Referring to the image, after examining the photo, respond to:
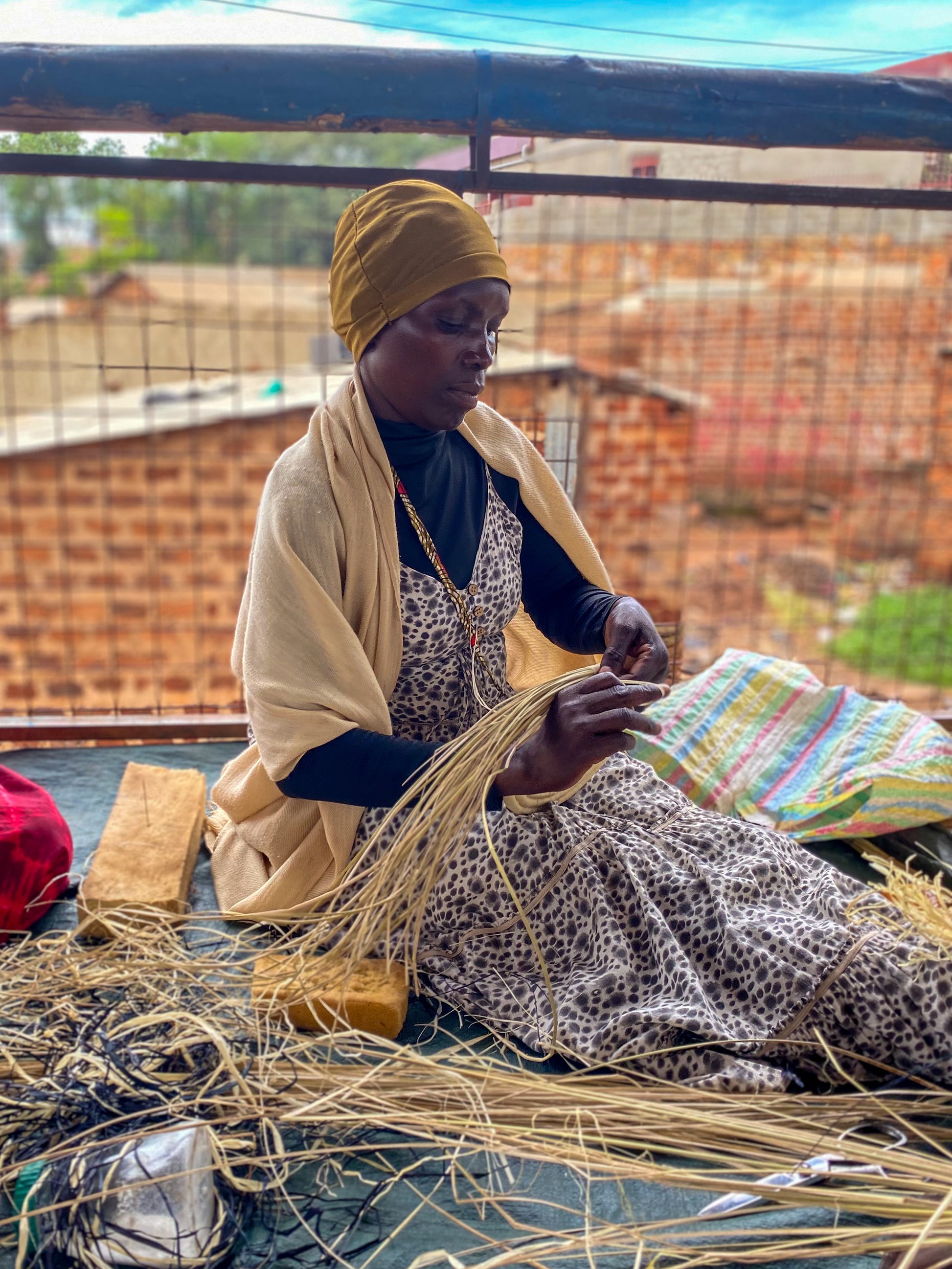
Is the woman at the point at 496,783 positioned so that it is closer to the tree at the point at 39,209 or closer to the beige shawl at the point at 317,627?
the beige shawl at the point at 317,627

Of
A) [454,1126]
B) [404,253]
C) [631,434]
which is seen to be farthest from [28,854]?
[631,434]

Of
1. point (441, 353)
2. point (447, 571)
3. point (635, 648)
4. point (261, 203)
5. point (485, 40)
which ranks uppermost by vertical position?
point (485, 40)

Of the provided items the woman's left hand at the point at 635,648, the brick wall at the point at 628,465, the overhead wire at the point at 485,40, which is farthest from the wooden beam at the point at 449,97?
the brick wall at the point at 628,465

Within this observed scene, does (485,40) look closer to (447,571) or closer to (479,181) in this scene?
(479,181)

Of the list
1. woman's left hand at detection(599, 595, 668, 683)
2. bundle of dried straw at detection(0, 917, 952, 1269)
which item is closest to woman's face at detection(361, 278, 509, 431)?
woman's left hand at detection(599, 595, 668, 683)

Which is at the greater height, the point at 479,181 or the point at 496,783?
the point at 479,181

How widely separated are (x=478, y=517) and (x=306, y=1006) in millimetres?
910

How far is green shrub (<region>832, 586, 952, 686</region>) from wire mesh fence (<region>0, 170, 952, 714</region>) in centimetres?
3

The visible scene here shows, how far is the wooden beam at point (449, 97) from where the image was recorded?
7.33 ft

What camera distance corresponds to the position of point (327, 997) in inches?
71.6

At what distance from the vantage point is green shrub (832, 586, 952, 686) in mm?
7980

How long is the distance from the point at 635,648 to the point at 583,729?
362mm

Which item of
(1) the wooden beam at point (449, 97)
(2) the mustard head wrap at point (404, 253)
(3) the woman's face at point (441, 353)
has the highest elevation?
(1) the wooden beam at point (449, 97)

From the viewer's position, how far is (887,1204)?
141 centimetres
